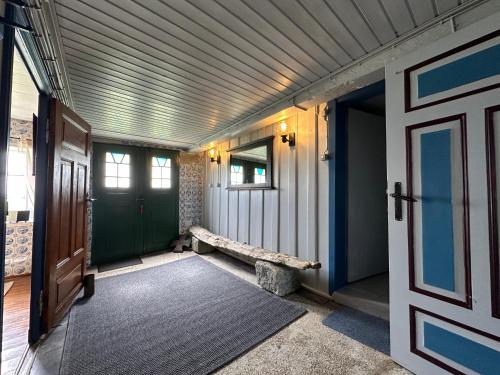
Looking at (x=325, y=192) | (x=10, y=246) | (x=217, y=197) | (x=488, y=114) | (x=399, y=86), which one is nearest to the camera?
(x=488, y=114)

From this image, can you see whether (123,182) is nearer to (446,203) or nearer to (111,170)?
(111,170)

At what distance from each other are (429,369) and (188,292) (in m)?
2.43

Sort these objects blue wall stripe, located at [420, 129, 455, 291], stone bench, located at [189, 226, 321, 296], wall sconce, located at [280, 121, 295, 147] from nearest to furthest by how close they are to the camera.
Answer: blue wall stripe, located at [420, 129, 455, 291]
stone bench, located at [189, 226, 321, 296]
wall sconce, located at [280, 121, 295, 147]

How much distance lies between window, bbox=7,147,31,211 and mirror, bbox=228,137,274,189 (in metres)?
3.46

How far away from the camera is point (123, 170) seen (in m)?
4.51

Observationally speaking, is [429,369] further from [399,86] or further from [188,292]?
[188,292]

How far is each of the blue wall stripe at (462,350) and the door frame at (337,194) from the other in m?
1.13

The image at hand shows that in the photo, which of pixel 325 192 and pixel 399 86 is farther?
pixel 325 192

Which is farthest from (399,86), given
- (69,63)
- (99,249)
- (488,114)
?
(99,249)

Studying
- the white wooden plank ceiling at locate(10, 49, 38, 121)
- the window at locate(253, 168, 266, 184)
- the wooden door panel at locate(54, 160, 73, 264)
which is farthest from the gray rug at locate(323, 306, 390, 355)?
the white wooden plank ceiling at locate(10, 49, 38, 121)

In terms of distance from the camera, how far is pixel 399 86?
5.14 ft

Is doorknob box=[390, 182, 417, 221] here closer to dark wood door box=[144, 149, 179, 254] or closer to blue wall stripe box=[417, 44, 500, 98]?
blue wall stripe box=[417, 44, 500, 98]

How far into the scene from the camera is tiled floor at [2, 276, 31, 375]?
62.3 inches

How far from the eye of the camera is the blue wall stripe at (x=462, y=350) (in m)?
1.15
